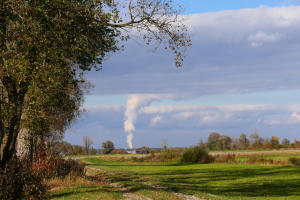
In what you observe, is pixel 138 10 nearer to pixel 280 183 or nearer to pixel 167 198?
pixel 167 198

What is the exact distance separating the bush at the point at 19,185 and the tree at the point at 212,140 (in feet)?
343

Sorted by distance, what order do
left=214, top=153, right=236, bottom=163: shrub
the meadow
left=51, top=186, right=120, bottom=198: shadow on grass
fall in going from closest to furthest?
left=51, top=186, right=120, bottom=198: shadow on grass, the meadow, left=214, top=153, right=236, bottom=163: shrub

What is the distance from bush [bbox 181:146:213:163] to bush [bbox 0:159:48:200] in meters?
46.3

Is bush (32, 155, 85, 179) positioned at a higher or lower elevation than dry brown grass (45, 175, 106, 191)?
higher

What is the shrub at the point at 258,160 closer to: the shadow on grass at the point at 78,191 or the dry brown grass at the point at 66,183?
the dry brown grass at the point at 66,183

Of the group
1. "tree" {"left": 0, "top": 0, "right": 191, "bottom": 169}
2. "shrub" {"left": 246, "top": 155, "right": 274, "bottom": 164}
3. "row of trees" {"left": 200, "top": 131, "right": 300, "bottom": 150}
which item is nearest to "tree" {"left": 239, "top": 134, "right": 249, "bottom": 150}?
"row of trees" {"left": 200, "top": 131, "right": 300, "bottom": 150}

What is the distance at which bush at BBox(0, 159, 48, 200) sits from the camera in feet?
42.2

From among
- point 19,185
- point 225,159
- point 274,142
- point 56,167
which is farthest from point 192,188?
point 274,142

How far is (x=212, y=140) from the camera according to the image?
118 m

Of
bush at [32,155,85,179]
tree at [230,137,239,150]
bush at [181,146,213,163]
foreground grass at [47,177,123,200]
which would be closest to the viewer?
foreground grass at [47,177,123,200]

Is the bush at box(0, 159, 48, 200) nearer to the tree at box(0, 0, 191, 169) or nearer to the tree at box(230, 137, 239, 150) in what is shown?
the tree at box(0, 0, 191, 169)

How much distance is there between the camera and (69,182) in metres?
23.1

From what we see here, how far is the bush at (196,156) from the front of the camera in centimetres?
5833

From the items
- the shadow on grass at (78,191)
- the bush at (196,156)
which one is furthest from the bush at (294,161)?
the shadow on grass at (78,191)
